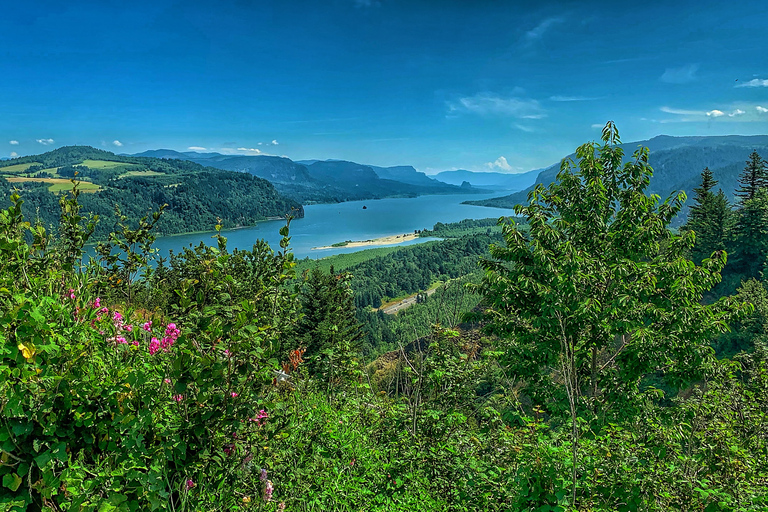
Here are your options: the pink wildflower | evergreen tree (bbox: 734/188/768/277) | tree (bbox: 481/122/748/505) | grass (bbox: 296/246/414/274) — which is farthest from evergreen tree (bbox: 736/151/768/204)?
grass (bbox: 296/246/414/274)

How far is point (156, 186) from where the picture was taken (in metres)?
133

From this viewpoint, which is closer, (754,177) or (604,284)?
(604,284)

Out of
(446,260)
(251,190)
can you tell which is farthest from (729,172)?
(251,190)

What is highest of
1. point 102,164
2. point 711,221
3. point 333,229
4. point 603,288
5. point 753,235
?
point 102,164

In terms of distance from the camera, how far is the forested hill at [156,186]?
328 feet

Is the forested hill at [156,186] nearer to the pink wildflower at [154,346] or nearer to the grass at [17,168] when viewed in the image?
the grass at [17,168]

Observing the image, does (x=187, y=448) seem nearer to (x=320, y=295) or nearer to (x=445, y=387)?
(x=445, y=387)

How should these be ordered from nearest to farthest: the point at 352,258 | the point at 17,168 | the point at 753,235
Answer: the point at 753,235
the point at 352,258
the point at 17,168

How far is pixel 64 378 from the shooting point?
136 centimetres

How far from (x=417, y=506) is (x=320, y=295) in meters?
17.3

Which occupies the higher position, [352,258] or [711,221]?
[711,221]

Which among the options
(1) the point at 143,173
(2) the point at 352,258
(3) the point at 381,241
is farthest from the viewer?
(1) the point at 143,173

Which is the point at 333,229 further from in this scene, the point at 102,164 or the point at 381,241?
the point at 102,164

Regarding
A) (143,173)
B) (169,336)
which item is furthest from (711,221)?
(143,173)
